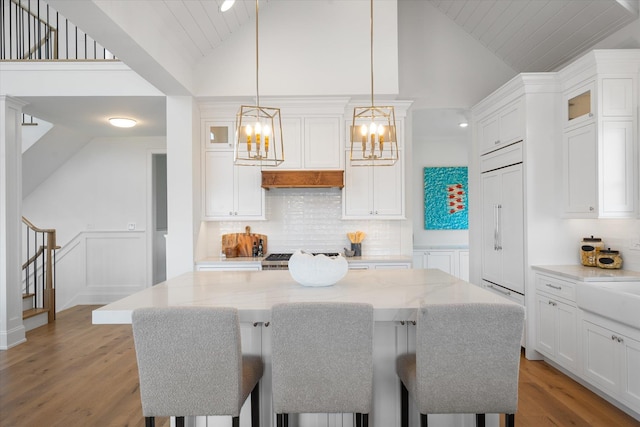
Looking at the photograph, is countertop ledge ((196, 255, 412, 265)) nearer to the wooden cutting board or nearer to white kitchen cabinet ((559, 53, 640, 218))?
the wooden cutting board

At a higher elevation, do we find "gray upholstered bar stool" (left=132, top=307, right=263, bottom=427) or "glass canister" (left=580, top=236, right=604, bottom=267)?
"glass canister" (left=580, top=236, right=604, bottom=267)

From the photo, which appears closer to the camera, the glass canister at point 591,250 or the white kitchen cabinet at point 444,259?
the glass canister at point 591,250

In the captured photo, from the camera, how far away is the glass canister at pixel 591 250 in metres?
3.71

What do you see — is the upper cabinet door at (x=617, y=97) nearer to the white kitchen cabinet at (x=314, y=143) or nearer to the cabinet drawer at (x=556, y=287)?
the cabinet drawer at (x=556, y=287)

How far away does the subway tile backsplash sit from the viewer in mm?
5168

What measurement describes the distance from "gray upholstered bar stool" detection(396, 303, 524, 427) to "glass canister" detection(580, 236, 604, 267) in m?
2.56

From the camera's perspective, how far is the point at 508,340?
169cm

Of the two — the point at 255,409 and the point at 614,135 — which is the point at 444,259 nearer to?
the point at 614,135

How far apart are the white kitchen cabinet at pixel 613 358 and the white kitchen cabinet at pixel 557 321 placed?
0.51ft

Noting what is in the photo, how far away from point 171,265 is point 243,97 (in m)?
2.04

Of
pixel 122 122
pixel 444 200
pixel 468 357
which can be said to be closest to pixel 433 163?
pixel 444 200

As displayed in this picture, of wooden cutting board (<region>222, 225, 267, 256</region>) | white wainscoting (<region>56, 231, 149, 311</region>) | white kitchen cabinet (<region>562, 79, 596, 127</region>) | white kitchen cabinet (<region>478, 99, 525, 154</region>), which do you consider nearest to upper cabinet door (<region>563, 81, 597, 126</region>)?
white kitchen cabinet (<region>562, 79, 596, 127</region>)

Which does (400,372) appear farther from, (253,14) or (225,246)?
(253,14)

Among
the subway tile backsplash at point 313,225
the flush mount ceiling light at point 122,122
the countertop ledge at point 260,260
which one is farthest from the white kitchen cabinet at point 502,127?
the flush mount ceiling light at point 122,122
